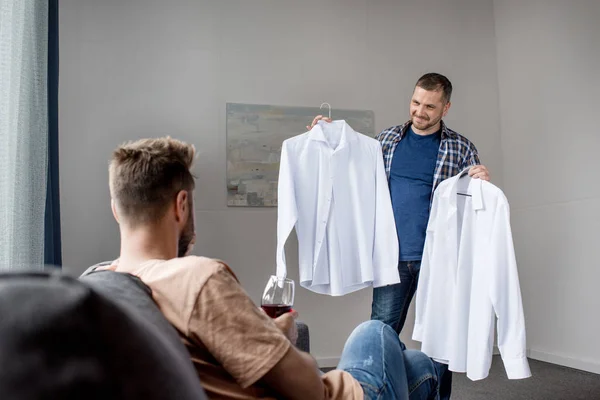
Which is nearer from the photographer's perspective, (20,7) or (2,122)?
(2,122)

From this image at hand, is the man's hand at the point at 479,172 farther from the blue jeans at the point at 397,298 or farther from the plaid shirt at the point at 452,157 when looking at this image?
the blue jeans at the point at 397,298

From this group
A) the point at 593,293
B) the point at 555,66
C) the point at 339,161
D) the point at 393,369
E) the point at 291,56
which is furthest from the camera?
the point at 291,56

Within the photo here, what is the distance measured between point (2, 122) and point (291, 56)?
10.2 ft

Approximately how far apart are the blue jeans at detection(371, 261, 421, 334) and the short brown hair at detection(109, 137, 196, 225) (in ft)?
6.57

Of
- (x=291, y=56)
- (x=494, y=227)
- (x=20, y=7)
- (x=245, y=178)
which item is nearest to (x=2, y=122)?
(x=20, y=7)

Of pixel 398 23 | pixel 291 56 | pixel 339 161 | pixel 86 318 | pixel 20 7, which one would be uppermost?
pixel 398 23

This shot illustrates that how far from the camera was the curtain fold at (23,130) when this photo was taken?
7.10 ft

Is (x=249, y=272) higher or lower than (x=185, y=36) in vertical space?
lower

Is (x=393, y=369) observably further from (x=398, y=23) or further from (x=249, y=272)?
(x=398, y=23)

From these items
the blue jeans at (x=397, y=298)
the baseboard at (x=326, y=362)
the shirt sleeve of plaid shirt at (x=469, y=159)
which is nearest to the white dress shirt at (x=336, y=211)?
the blue jeans at (x=397, y=298)

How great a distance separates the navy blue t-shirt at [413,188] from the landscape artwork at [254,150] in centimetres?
160

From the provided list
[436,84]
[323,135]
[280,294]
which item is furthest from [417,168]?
[280,294]

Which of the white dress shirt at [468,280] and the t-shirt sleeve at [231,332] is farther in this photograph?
the white dress shirt at [468,280]

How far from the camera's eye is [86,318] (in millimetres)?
505
